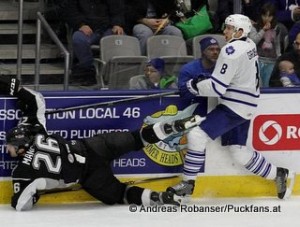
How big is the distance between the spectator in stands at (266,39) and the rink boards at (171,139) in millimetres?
196

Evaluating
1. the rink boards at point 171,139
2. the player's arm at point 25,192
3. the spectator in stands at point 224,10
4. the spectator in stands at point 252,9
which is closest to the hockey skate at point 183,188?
the rink boards at point 171,139

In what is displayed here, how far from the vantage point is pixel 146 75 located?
659cm

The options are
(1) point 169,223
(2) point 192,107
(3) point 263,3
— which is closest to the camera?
(1) point 169,223

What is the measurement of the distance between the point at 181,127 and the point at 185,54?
626 millimetres

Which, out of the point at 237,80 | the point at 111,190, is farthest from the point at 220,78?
the point at 111,190

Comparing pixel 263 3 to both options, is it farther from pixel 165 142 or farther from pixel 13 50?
pixel 13 50

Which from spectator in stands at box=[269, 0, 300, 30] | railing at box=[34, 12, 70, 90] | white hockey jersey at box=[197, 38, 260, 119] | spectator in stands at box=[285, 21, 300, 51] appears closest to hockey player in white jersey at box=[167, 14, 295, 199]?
white hockey jersey at box=[197, 38, 260, 119]

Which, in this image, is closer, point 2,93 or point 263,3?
point 2,93

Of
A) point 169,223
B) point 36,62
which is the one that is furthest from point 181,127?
point 36,62

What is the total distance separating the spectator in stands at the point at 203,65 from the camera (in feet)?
21.2

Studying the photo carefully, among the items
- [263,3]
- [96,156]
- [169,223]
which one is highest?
[263,3]

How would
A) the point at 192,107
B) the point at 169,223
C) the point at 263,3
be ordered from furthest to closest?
the point at 263,3 < the point at 192,107 < the point at 169,223

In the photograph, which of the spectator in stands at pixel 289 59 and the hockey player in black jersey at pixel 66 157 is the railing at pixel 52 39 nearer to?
the hockey player in black jersey at pixel 66 157

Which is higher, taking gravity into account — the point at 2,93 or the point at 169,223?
the point at 2,93
